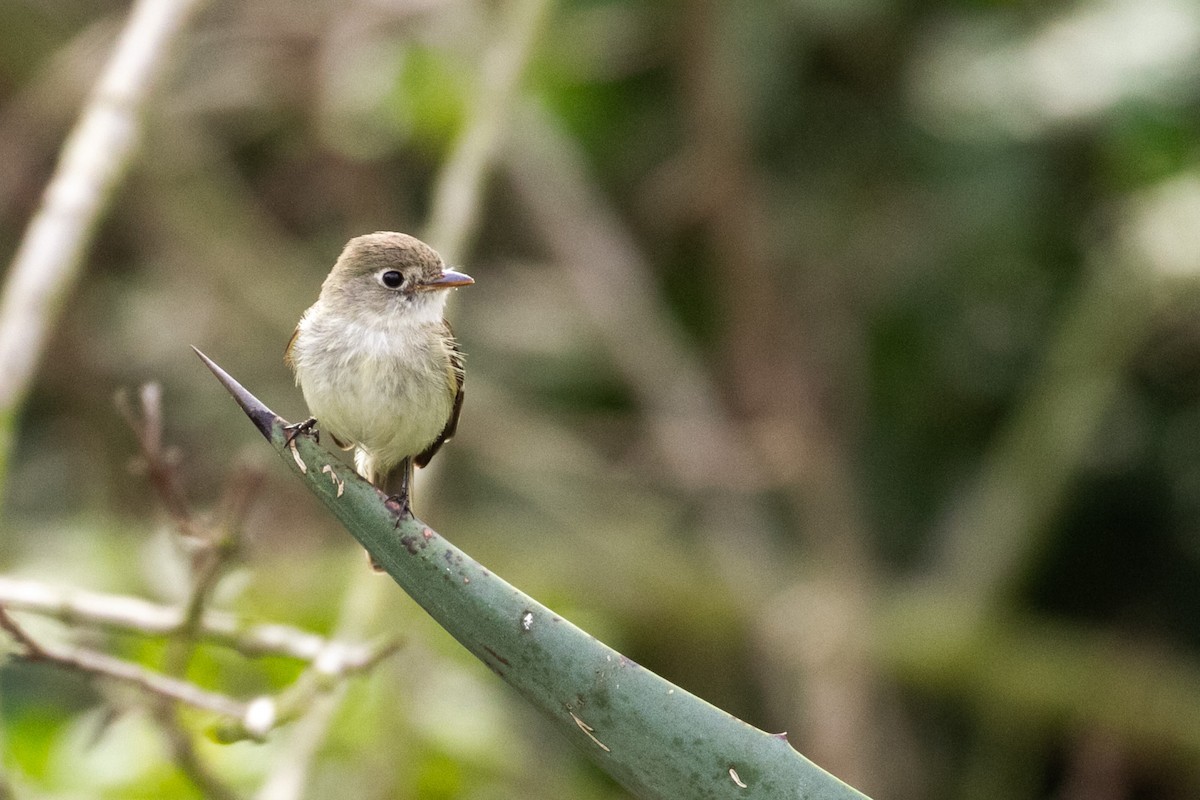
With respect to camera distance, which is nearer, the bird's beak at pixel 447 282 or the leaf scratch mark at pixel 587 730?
the leaf scratch mark at pixel 587 730

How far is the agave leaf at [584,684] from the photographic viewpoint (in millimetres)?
1562

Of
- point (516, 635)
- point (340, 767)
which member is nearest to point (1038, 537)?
point (340, 767)

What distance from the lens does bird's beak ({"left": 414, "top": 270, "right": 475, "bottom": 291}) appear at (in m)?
2.88

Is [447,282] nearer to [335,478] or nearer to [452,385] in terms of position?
[452,385]

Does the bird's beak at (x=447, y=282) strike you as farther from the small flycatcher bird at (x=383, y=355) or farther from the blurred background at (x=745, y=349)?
the blurred background at (x=745, y=349)

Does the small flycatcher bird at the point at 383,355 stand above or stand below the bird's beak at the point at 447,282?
below

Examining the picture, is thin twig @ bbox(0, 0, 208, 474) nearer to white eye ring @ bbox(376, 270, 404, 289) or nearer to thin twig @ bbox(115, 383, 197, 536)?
thin twig @ bbox(115, 383, 197, 536)

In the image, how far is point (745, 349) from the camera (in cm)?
559

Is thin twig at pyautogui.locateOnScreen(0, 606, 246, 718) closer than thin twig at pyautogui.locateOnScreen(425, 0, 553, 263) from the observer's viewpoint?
Yes

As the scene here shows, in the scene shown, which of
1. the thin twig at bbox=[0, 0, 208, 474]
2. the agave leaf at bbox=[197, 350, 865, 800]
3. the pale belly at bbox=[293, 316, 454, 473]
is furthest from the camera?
the pale belly at bbox=[293, 316, 454, 473]

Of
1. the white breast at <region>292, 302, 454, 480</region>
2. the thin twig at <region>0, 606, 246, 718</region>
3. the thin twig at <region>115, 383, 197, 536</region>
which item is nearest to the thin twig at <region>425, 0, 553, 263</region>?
the white breast at <region>292, 302, 454, 480</region>

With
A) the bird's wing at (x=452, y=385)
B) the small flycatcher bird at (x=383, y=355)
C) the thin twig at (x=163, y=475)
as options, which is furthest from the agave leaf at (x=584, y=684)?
the bird's wing at (x=452, y=385)

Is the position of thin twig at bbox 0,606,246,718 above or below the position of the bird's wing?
below

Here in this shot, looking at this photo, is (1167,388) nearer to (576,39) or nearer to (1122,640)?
(1122,640)
